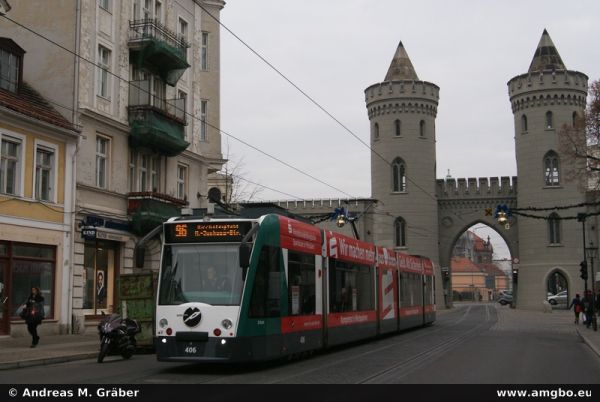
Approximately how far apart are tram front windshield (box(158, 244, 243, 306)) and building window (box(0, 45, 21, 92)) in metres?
13.2

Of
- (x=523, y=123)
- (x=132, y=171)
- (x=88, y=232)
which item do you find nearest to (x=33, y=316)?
(x=88, y=232)

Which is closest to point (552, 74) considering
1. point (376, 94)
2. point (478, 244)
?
point (376, 94)

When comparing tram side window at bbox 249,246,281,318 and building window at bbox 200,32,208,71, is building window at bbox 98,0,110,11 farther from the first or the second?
tram side window at bbox 249,246,281,318

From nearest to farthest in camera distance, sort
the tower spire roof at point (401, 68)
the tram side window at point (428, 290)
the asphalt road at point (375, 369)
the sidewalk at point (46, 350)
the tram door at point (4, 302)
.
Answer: the asphalt road at point (375, 369)
the sidewalk at point (46, 350)
the tram door at point (4, 302)
the tram side window at point (428, 290)
the tower spire roof at point (401, 68)

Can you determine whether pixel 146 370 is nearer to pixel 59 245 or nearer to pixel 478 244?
pixel 59 245

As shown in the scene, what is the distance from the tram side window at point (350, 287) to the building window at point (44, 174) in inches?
417

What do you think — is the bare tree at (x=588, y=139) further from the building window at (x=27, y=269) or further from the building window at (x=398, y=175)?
the building window at (x=398, y=175)

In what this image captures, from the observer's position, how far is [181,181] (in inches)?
1345

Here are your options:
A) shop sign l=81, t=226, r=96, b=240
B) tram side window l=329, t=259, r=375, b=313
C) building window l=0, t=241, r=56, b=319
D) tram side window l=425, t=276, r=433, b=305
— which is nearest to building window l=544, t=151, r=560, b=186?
tram side window l=425, t=276, r=433, b=305

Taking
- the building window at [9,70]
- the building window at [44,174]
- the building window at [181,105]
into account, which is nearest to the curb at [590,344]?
the building window at [44,174]

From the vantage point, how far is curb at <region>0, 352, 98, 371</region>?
15859mm

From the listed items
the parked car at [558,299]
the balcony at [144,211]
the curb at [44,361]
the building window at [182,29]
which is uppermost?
the building window at [182,29]

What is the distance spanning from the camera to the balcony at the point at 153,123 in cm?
2934
